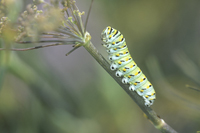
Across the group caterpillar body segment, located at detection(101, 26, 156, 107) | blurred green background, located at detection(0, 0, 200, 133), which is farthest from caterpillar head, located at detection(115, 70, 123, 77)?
blurred green background, located at detection(0, 0, 200, 133)

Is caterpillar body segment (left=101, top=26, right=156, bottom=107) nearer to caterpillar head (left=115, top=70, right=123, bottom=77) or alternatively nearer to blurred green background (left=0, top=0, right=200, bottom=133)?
caterpillar head (left=115, top=70, right=123, bottom=77)

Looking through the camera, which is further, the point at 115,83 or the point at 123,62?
the point at 115,83

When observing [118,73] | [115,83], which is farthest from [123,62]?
[115,83]

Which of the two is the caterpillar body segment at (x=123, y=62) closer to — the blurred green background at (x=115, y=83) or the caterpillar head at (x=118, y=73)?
the caterpillar head at (x=118, y=73)

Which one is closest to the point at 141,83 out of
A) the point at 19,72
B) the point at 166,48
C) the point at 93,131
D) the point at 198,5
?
the point at 93,131

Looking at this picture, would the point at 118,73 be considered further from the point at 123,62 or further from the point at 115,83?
the point at 115,83

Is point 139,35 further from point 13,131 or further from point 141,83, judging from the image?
point 13,131

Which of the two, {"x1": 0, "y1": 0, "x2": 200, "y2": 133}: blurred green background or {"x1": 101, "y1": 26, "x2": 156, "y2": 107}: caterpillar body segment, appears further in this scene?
{"x1": 0, "y1": 0, "x2": 200, "y2": 133}: blurred green background
